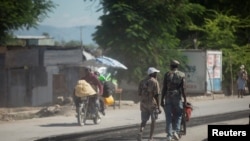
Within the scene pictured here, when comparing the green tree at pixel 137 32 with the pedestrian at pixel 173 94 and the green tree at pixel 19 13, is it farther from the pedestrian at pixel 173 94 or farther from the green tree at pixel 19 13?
the pedestrian at pixel 173 94

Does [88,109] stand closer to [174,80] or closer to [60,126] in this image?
[60,126]

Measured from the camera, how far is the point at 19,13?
29938mm

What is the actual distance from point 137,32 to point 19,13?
6469 millimetres

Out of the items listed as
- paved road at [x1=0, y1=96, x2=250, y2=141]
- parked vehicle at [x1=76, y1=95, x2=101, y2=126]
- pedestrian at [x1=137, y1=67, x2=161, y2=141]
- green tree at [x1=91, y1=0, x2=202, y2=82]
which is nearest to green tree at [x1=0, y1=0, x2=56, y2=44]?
green tree at [x1=91, y1=0, x2=202, y2=82]

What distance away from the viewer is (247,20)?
43.7 m

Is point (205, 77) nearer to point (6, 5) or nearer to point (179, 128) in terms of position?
point (6, 5)

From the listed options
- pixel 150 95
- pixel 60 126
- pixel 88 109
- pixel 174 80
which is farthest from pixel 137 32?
pixel 174 80

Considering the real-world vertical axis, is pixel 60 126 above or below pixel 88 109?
below

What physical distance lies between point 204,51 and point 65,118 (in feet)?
54.4

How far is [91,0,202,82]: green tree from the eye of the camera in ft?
103

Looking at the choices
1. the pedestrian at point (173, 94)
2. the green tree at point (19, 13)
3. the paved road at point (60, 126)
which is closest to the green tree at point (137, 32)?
the green tree at point (19, 13)

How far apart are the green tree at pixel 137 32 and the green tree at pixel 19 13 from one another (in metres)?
3.50

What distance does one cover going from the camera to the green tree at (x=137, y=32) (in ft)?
103

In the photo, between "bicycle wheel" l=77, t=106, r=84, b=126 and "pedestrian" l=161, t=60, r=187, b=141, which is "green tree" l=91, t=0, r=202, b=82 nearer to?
"bicycle wheel" l=77, t=106, r=84, b=126
